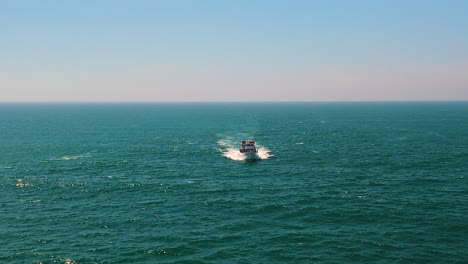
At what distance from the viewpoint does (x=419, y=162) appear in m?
119

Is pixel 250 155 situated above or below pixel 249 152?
below

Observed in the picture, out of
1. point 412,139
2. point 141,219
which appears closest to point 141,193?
point 141,219

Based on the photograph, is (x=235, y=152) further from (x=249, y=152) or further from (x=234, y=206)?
(x=234, y=206)

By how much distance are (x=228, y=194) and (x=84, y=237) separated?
1348 inches

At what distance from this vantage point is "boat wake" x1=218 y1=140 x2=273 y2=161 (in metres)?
132

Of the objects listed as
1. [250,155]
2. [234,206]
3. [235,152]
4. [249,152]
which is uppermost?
[249,152]

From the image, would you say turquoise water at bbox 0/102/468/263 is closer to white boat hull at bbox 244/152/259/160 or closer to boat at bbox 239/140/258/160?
white boat hull at bbox 244/152/259/160

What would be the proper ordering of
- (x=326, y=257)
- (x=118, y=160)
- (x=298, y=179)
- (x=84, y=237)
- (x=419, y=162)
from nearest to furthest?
1. (x=326, y=257)
2. (x=84, y=237)
3. (x=298, y=179)
4. (x=419, y=162)
5. (x=118, y=160)

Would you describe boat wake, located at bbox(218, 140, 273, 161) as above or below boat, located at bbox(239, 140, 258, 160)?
below

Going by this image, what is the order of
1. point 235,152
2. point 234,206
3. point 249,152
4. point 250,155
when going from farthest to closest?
point 235,152 < point 249,152 < point 250,155 < point 234,206

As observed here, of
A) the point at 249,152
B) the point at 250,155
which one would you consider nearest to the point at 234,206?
the point at 250,155

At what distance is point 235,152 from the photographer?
14225cm

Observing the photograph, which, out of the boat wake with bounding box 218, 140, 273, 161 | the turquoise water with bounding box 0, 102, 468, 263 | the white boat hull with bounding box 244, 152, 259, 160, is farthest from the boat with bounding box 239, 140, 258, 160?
the turquoise water with bounding box 0, 102, 468, 263

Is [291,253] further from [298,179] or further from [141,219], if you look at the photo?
[298,179]
